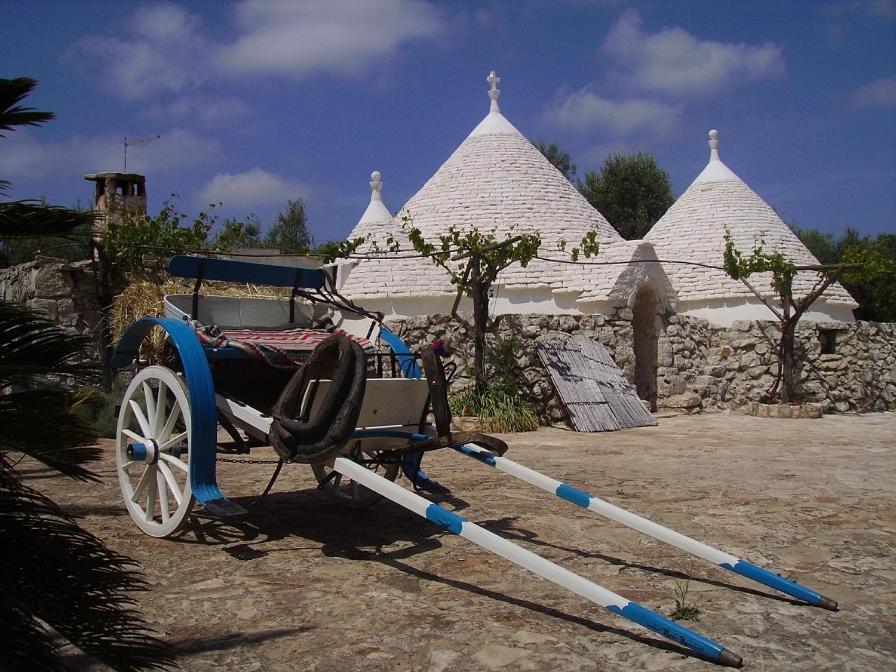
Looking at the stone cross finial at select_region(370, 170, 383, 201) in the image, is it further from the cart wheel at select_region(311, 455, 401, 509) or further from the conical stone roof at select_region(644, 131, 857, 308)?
the cart wheel at select_region(311, 455, 401, 509)

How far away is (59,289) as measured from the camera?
38.6ft

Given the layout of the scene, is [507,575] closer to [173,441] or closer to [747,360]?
[173,441]

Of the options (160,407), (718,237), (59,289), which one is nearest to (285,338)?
(160,407)

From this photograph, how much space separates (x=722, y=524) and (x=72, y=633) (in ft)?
14.0

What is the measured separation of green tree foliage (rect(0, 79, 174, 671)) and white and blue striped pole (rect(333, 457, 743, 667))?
1422mm


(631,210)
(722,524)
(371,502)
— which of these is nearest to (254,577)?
(371,502)

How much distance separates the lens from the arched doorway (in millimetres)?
15695

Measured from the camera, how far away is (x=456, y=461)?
26.4 ft

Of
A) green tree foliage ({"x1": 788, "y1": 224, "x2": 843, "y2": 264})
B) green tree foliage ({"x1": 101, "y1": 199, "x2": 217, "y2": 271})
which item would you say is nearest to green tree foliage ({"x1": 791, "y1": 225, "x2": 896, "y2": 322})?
green tree foliage ({"x1": 788, "y1": 224, "x2": 843, "y2": 264})

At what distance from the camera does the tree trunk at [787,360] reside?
1514 cm

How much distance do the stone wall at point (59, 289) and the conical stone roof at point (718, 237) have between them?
11.7m

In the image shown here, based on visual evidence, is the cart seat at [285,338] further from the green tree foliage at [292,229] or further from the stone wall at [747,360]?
the green tree foliage at [292,229]

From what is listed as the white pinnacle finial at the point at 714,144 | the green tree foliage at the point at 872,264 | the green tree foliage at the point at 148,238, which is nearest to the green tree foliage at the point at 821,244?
the green tree foliage at the point at 872,264

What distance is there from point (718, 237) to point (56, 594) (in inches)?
700
